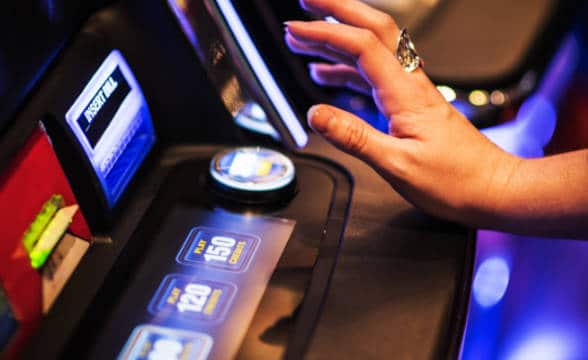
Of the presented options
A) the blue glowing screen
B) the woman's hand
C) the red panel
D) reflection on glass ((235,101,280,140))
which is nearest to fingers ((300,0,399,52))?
the woman's hand

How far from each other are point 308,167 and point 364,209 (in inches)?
4.2

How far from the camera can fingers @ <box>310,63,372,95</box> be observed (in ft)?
3.15

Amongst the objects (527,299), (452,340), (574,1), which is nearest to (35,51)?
(452,340)

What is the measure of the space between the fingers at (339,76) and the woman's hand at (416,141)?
10cm

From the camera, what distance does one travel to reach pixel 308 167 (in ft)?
3.04

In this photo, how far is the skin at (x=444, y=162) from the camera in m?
0.77

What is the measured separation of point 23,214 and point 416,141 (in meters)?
0.39

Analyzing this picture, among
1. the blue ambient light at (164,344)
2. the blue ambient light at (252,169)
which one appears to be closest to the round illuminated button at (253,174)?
A: the blue ambient light at (252,169)

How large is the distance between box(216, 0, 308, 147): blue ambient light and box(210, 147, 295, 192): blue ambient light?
1.7 inches

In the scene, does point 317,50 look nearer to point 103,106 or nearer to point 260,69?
point 260,69

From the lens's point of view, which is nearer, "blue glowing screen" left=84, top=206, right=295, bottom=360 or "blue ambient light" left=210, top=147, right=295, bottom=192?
"blue glowing screen" left=84, top=206, right=295, bottom=360

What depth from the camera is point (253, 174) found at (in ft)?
2.85

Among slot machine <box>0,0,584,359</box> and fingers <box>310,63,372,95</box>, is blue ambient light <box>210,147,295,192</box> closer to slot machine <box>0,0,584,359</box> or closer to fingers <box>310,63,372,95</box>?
slot machine <box>0,0,584,359</box>

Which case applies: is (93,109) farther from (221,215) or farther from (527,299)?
(527,299)
